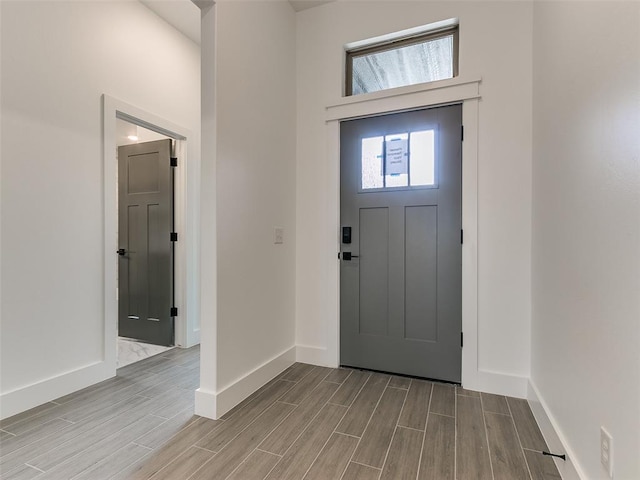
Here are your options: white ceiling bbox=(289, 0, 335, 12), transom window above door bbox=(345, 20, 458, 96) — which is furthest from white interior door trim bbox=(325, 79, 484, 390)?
white ceiling bbox=(289, 0, 335, 12)


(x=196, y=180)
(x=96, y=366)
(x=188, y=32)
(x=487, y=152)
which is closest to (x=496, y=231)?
(x=487, y=152)

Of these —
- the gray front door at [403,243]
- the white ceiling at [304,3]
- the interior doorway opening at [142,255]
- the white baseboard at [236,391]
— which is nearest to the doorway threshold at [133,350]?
the interior doorway opening at [142,255]

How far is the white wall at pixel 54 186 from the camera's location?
1.95 m

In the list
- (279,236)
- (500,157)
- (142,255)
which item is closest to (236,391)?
(279,236)

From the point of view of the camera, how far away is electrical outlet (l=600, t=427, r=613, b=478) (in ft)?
3.30

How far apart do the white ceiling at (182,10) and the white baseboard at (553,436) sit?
10.9 ft

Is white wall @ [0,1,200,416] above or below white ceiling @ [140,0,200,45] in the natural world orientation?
below

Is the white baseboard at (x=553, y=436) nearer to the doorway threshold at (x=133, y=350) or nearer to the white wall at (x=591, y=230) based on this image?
the white wall at (x=591, y=230)

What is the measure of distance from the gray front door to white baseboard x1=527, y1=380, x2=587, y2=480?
1.59 feet

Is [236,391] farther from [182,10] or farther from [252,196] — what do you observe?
[182,10]

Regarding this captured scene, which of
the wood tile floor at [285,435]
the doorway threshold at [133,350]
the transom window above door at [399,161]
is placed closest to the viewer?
the wood tile floor at [285,435]

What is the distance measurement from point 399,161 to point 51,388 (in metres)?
2.91

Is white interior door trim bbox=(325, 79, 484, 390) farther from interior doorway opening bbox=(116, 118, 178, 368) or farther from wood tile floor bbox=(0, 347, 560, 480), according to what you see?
interior doorway opening bbox=(116, 118, 178, 368)

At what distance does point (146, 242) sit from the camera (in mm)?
3404
